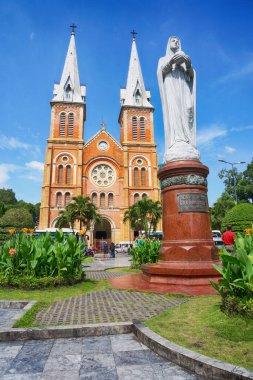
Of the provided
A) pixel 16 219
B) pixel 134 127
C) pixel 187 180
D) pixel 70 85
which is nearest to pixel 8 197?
pixel 16 219

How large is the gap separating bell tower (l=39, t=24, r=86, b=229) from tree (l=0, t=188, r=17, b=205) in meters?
33.5

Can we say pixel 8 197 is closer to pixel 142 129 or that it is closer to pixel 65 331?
pixel 142 129

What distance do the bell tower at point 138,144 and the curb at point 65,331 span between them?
116 ft

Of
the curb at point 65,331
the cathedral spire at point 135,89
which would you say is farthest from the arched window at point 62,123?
the curb at point 65,331

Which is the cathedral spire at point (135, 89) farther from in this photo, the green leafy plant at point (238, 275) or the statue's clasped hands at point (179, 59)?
the green leafy plant at point (238, 275)

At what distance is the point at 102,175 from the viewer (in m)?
40.9

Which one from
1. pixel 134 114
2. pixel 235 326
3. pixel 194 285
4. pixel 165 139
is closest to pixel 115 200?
pixel 134 114

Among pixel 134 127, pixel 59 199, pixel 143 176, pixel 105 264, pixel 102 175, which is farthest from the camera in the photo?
pixel 134 127

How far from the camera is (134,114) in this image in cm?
4316

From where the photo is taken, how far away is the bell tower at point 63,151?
3719 centimetres

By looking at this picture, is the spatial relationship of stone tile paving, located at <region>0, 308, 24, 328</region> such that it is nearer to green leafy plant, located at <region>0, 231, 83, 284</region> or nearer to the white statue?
green leafy plant, located at <region>0, 231, 83, 284</region>

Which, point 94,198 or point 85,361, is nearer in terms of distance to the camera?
point 85,361

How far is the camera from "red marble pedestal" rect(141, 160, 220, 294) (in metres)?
5.82

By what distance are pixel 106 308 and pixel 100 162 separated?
123 feet
